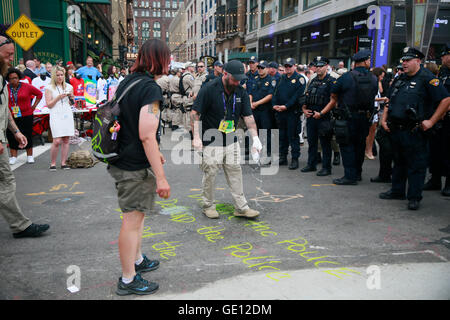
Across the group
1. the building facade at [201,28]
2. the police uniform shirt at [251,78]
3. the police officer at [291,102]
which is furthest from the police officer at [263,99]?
the building facade at [201,28]

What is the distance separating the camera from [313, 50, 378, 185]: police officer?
20.9 ft

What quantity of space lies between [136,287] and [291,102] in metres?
5.48

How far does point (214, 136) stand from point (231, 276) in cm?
203

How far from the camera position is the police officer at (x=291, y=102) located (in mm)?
7699

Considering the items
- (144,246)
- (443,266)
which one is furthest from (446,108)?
(144,246)

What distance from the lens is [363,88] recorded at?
20.9 feet

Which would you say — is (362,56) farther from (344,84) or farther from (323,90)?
(323,90)

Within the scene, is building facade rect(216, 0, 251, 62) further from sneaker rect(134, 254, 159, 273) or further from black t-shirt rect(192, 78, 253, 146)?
sneaker rect(134, 254, 159, 273)

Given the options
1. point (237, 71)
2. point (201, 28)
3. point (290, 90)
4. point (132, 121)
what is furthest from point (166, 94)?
point (201, 28)

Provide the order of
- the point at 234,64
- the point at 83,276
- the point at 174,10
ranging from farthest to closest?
1. the point at 174,10
2. the point at 234,64
3. the point at 83,276

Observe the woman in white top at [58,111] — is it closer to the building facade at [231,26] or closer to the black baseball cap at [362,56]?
the black baseball cap at [362,56]

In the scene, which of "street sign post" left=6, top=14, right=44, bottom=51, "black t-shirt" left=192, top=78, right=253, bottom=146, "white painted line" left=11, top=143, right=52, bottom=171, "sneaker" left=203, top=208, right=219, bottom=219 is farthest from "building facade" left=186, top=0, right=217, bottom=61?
"sneaker" left=203, top=208, right=219, bottom=219
